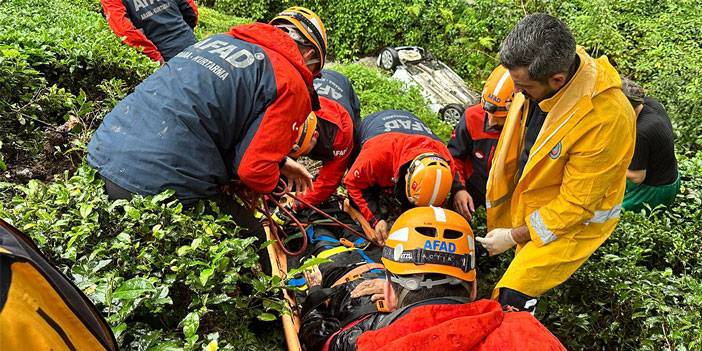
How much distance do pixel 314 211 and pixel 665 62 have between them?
792cm

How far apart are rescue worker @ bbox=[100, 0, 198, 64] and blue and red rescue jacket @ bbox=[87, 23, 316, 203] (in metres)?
2.51

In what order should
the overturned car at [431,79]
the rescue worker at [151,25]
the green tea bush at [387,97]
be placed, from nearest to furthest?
1. the rescue worker at [151,25]
2. the green tea bush at [387,97]
3. the overturned car at [431,79]

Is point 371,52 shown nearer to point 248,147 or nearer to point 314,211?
point 314,211

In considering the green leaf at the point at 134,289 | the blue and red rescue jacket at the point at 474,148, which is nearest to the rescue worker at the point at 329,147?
the blue and red rescue jacket at the point at 474,148

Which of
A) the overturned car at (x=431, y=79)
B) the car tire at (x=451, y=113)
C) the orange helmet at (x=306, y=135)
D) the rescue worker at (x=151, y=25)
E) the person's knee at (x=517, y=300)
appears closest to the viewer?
the person's knee at (x=517, y=300)

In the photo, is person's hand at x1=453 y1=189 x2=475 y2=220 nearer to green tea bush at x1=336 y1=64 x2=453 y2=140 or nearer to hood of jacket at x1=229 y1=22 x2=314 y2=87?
hood of jacket at x1=229 y1=22 x2=314 y2=87

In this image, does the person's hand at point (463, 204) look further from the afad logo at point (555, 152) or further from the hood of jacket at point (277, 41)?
the hood of jacket at point (277, 41)

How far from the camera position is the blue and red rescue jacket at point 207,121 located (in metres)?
2.68

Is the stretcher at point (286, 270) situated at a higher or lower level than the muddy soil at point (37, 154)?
lower

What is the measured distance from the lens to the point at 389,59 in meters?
9.59

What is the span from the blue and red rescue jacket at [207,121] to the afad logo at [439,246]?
0.95 m

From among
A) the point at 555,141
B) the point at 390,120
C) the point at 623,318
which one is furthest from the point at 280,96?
the point at 623,318

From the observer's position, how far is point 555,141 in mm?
2809

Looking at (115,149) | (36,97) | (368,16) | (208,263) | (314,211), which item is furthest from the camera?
(368,16)
